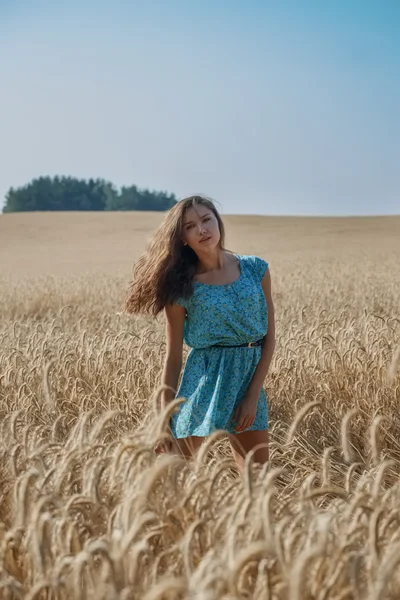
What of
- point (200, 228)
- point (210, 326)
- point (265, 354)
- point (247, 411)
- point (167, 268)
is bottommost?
point (247, 411)

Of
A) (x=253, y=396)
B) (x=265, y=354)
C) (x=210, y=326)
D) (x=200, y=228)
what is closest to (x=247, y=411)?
(x=253, y=396)

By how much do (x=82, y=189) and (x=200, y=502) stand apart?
80226 mm

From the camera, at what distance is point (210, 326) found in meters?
3.20

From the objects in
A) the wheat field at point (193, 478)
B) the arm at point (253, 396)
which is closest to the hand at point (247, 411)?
the arm at point (253, 396)

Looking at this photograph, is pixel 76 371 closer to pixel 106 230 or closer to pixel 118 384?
pixel 118 384

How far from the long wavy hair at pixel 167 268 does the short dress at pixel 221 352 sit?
0.23 ft

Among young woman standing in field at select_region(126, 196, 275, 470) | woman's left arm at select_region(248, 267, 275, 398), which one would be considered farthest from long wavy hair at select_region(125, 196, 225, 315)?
woman's left arm at select_region(248, 267, 275, 398)

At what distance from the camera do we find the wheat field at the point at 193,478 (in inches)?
63.2

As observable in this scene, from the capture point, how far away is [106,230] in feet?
139

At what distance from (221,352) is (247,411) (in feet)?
1.00

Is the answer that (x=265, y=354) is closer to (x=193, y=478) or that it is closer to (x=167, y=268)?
(x=167, y=268)

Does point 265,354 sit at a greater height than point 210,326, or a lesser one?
lesser

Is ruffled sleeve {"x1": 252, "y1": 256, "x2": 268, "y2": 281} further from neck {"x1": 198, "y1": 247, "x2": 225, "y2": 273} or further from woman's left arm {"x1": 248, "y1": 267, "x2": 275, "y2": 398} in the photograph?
neck {"x1": 198, "y1": 247, "x2": 225, "y2": 273}

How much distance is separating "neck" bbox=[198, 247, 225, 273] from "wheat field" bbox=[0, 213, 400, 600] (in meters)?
0.67
